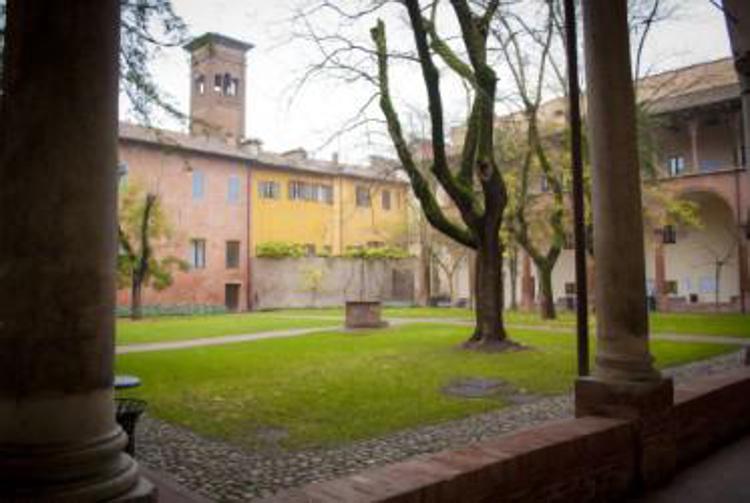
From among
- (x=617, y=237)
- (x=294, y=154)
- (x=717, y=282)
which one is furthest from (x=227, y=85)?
(x=617, y=237)

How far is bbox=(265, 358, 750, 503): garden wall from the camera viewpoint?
2.73m

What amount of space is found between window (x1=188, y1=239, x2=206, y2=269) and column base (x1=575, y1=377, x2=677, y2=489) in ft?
98.0

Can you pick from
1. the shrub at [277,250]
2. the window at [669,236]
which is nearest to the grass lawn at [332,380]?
the window at [669,236]

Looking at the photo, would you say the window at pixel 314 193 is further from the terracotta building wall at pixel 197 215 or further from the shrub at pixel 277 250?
the terracotta building wall at pixel 197 215

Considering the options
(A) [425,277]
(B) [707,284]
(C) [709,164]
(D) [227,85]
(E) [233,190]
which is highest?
(D) [227,85]

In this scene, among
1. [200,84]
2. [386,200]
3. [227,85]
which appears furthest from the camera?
[227,85]

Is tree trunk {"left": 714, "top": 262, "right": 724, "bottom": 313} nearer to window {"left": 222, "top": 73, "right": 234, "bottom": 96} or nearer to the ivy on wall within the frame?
the ivy on wall

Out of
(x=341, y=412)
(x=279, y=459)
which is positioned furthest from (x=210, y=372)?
(x=279, y=459)

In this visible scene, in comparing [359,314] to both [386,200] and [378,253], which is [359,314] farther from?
[386,200]

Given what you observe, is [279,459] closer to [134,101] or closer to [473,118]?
[134,101]

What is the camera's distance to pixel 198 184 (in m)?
32.5

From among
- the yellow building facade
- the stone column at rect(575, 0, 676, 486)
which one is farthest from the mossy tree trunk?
the yellow building facade

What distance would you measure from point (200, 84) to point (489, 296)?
1613 inches

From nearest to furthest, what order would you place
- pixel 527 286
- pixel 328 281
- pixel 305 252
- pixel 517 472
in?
pixel 517 472
pixel 527 286
pixel 305 252
pixel 328 281
